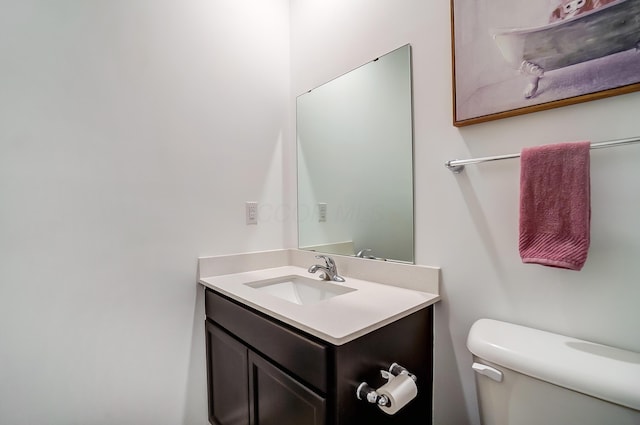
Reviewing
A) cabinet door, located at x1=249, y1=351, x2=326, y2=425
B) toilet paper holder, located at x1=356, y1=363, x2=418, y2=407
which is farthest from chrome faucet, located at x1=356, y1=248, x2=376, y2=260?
cabinet door, located at x1=249, y1=351, x2=326, y2=425

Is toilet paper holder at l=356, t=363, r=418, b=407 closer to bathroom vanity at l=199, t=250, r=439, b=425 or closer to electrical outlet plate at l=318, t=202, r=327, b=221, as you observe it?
bathroom vanity at l=199, t=250, r=439, b=425

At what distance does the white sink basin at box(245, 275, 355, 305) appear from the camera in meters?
1.35

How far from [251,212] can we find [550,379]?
53.1 inches

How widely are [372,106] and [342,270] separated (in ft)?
2.63

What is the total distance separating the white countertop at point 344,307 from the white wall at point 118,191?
34 centimetres

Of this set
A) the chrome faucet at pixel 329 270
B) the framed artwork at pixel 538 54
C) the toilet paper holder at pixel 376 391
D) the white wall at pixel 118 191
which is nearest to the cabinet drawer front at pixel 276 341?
the toilet paper holder at pixel 376 391

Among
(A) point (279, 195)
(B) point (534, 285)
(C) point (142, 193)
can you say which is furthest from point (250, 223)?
(B) point (534, 285)

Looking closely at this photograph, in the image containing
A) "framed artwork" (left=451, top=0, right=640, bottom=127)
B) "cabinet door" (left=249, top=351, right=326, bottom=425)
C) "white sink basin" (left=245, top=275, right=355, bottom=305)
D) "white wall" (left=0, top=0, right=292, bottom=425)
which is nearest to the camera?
"framed artwork" (left=451, top=0, right=640, bottom=127)

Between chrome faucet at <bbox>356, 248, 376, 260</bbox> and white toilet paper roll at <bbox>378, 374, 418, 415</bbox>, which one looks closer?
white toilet paper roll at <bbox>378, 374, 418, 415</bbox>

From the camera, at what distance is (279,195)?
1.71 m

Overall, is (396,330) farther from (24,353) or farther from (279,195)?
(24,353)

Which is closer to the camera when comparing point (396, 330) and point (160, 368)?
point (396, 330)

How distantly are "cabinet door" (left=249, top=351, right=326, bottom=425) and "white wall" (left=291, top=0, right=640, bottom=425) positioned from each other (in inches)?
21.1

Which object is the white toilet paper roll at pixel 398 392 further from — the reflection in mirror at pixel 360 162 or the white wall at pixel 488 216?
the reflection in mirror at pixel 360 162
